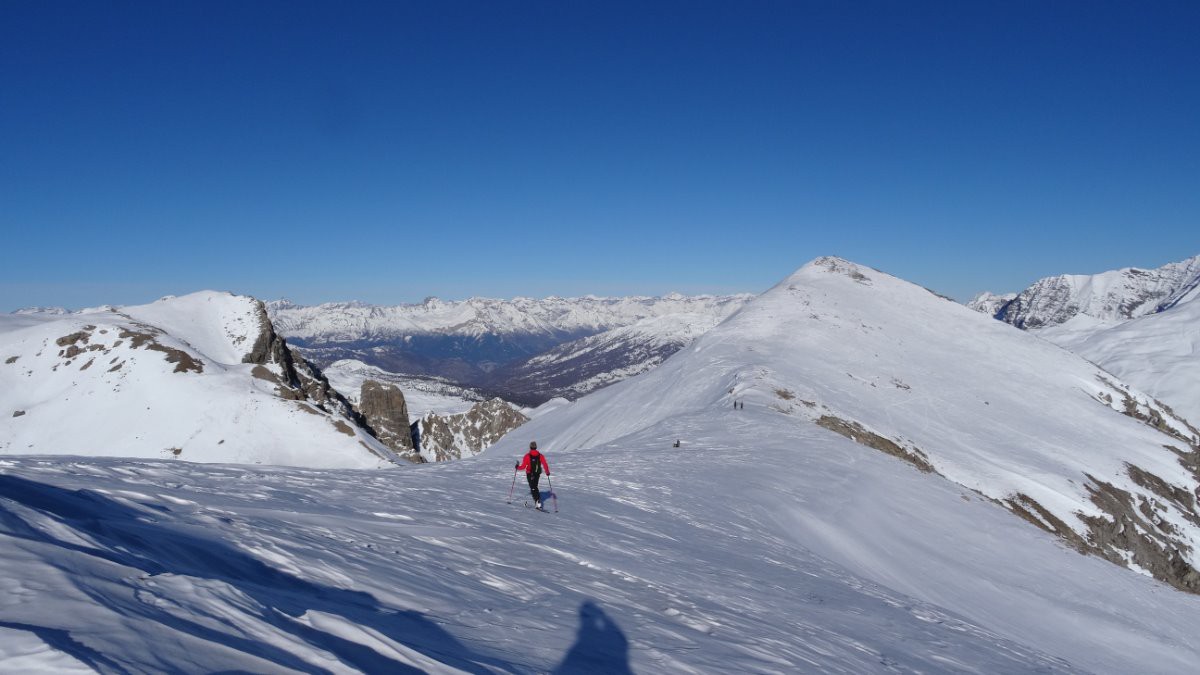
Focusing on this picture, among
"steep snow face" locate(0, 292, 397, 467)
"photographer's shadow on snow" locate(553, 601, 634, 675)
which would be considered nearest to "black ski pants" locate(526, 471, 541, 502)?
"photographer's shadow on snow" locate(553, 601, 634, 675)

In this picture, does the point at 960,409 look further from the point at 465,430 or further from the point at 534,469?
the point at 465,430

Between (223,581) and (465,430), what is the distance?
149863 mm

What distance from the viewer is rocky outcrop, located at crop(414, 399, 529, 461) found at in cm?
14425

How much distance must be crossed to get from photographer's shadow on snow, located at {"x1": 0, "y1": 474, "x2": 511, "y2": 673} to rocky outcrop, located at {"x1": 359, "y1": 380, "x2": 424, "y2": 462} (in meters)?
112

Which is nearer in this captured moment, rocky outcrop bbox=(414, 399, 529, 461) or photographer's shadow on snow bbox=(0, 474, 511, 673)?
photographer's shadow on snow bbox=(0, 474, 511, 673)

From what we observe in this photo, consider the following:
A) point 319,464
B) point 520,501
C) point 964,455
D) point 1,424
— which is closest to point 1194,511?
point 964,455

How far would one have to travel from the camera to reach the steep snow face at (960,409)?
42000 mm

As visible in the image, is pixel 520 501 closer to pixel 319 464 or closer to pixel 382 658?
pixel 382 658

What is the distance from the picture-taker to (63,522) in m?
6.42

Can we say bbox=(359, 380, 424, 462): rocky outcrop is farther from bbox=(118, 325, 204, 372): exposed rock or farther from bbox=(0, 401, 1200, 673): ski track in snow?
bbox=(0, 401, 1200, 673): ski track in snow

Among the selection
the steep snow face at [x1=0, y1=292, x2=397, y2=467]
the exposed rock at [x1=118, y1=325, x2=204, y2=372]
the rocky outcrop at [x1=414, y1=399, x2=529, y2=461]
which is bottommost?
Result: the rocky outcrop at [x1=414, y1=399, x2=529, y2=461]

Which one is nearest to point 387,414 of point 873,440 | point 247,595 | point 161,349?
point 161,349

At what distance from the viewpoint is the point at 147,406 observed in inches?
2138

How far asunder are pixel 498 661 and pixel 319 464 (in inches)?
1972
